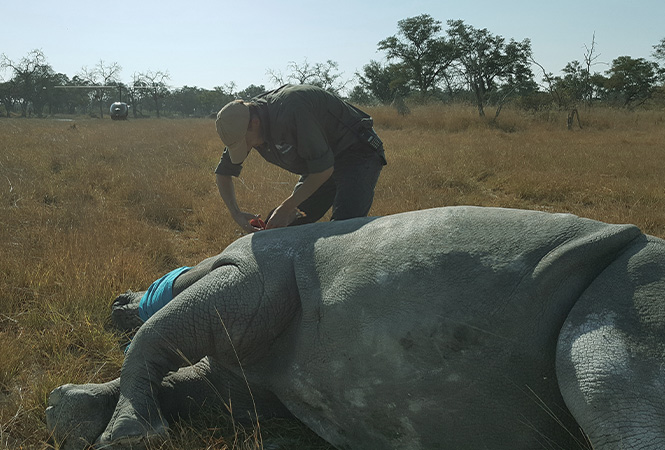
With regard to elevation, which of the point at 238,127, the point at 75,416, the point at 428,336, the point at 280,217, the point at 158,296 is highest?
the point at 238,127

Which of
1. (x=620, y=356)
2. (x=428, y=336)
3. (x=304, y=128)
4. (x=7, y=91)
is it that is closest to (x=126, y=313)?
(x=304, y=128)

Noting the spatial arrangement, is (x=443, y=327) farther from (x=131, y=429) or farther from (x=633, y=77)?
(x=633, y=77)

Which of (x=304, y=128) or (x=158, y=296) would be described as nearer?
(x=158, y=296)

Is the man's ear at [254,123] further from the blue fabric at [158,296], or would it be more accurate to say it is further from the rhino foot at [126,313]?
the rhino foot at [126,313]

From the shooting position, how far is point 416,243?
86.7 inches

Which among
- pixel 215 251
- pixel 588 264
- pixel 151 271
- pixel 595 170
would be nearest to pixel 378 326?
pixel 588 264

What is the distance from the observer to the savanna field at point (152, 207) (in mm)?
3051

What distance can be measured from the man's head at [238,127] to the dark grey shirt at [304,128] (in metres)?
0.08

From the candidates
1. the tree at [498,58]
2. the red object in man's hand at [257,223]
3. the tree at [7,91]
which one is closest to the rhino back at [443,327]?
the red object in man's hand at [257,223]

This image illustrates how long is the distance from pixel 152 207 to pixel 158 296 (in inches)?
174

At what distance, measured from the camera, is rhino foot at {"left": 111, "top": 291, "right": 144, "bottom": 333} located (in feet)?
11.6

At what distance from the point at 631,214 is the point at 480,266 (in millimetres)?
5259

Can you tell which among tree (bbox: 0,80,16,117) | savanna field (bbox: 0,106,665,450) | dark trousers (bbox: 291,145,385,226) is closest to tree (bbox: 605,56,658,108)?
savanna field (bbox: 0,106,665,450)

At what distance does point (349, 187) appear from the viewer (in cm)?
405
